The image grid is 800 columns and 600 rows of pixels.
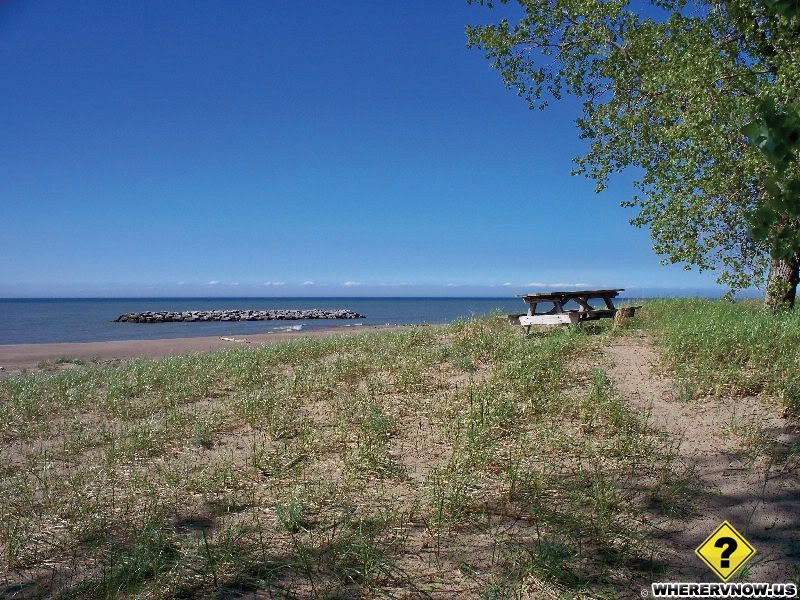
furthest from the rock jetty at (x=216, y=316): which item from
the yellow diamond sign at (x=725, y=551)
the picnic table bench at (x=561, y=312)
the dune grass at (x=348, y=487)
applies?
the yellow diamond sign at (x=725, y=551)

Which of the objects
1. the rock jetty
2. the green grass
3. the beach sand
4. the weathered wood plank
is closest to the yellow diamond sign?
the green grass

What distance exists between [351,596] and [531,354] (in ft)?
19.9

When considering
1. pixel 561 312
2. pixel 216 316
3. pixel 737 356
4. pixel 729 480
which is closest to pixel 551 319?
pixel 561 312

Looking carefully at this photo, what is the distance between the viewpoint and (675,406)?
632cm

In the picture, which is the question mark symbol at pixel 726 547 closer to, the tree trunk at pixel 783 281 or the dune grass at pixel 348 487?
the dune grass at pixel 348 487

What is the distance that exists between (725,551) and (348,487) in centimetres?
300

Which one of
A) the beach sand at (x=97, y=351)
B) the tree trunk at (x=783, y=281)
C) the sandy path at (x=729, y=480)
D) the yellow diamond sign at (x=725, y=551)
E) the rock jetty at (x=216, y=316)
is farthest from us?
the rock jetty at (x=216, y=316)

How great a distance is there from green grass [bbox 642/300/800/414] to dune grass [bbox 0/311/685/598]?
128 cm

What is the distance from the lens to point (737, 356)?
7445 mm

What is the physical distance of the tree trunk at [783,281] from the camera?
1197 cm

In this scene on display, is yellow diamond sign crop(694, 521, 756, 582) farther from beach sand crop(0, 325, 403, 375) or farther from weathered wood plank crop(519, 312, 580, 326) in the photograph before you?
beach sand crop(0, 325, 403, 375)

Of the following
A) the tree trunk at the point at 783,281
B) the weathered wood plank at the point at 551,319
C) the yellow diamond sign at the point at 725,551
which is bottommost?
the yellow diamond sign at the point at 725,551

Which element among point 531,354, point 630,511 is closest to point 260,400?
point 531,354

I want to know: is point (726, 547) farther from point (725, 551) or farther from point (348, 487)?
point (348, 487)
